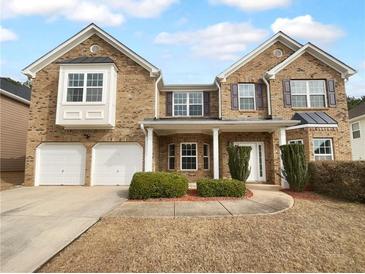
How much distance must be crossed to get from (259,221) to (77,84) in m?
11.6

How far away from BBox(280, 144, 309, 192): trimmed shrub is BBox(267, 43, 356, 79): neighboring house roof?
5.73 m

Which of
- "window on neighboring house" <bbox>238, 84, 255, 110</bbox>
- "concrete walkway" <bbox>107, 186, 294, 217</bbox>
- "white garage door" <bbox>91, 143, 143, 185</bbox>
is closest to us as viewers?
"concrete walkway" <bbox>107, 186, 294, 217</bbox>

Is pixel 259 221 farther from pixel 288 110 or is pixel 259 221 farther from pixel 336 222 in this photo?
pixel 288 110

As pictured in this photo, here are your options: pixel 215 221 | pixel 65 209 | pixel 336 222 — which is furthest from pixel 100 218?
pixel 336 222

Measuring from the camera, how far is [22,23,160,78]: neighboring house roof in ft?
43.8

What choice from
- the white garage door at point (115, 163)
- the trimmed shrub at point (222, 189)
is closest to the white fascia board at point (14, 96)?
the white garage door at point (115, 163)

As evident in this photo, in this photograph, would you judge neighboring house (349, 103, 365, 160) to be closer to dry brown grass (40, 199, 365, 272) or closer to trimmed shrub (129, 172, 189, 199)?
dry brown grass (40, 199, 365, 272)

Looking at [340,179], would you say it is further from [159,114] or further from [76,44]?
[76,44]

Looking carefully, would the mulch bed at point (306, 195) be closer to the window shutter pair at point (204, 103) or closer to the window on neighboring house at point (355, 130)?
the window shutter pair at point (204, 103)

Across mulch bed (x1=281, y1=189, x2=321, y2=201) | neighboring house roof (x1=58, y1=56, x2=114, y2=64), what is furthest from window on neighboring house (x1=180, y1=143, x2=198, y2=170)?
neighboring house roof (x1=58, y1=56, x2=114, y2=64)

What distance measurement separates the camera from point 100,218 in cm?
607

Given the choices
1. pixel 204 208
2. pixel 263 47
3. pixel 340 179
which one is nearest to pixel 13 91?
pixel 204 208

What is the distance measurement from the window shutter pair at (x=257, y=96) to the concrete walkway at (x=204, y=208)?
7209mm

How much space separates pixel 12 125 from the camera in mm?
15469
